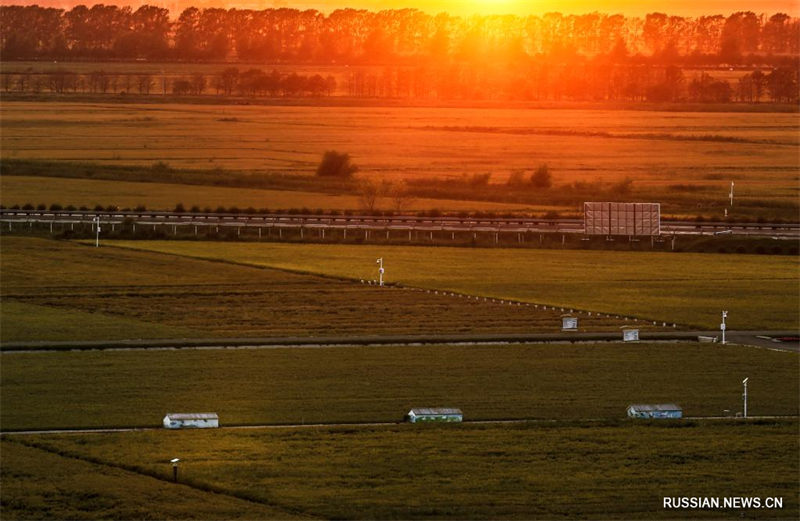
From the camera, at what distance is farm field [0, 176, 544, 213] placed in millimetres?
88938

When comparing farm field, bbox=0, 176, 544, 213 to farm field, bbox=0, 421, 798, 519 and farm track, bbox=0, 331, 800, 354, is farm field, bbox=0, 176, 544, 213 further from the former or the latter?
farm field, bbox=0, 421, 798, 519

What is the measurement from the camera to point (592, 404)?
42.2m

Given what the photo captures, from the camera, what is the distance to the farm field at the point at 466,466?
33125mm

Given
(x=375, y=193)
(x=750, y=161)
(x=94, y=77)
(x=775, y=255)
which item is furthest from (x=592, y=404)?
(x=94, y=77)

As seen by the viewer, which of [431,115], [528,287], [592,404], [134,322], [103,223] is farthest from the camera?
[431,115]

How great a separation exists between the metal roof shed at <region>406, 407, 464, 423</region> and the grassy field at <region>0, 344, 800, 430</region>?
2.17ft

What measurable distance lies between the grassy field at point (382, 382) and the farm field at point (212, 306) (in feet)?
11.3

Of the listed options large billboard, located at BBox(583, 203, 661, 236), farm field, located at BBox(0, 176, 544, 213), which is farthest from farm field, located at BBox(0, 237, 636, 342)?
farm field, located at BBox(0, 176, 544, 213)

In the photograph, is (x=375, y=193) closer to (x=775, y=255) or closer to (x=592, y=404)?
(x=775, y=255)

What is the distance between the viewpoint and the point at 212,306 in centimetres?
5722

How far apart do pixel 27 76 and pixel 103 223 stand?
387 ft

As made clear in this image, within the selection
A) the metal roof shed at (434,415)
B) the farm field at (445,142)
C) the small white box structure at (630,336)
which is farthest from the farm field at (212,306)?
the farm field at (445,142)

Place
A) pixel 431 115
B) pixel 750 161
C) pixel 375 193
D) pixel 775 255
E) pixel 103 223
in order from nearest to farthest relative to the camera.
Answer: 1. pixel 775 255
2. pixel 103 223
3. pixel 375 193
4. pixel 750 161
5. pixel 431 115

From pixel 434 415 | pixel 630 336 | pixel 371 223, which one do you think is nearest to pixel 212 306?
pixel 630 336
